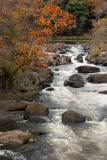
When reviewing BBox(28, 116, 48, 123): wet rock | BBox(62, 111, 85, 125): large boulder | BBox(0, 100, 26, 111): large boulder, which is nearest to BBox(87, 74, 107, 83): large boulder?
BBox(62, 111, 85, 125): large boulder

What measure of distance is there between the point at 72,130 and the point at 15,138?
265cm

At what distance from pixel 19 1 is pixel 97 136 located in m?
10.7

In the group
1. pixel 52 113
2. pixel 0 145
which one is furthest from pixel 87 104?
pixel 0 145

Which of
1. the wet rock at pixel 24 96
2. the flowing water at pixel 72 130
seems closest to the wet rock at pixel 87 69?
the flowing water at pixel 72 130

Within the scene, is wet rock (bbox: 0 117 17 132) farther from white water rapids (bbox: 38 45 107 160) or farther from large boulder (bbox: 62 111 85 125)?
large boulder (bbox: 62 111 85 125)

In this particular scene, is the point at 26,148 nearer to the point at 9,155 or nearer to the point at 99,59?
the point at 9,155

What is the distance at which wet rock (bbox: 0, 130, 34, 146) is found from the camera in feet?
21.8

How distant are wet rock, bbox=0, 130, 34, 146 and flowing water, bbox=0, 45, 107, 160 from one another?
1.46 feet

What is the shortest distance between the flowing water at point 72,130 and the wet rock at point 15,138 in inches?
17.5

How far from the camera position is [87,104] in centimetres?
1138

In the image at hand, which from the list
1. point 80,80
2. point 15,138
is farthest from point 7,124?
point 80,80

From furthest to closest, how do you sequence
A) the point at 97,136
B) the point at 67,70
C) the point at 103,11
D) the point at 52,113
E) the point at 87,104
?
the point at 103,11
the point at 67,70
the point at 87,104
the point at 52,113
the point at 97,136

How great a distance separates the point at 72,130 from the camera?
8.02m

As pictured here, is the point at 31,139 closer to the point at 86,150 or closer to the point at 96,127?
the point at 86,150
